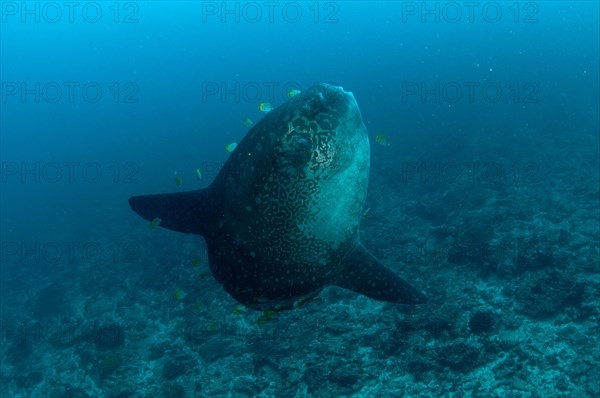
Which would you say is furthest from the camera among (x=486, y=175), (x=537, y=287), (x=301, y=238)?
(x=486, y=175)

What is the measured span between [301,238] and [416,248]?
9921 millimetres

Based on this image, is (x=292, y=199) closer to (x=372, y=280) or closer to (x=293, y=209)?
(x=293, y=209)

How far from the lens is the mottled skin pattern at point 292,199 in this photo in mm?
3229

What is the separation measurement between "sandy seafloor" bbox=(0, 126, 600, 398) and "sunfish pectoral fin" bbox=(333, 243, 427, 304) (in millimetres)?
2203

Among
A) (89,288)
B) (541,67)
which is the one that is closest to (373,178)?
(89,288)

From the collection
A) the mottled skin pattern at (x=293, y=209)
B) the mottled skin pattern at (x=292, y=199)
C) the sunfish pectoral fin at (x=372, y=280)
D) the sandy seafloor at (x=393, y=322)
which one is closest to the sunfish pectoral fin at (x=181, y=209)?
the mottled skin pattern at (x=293, y=209)

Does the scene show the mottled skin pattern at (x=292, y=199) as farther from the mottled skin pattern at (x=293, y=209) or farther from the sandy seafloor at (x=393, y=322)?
the sandy seafloor at (x=393, y=322)

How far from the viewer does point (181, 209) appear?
4164 millimetres

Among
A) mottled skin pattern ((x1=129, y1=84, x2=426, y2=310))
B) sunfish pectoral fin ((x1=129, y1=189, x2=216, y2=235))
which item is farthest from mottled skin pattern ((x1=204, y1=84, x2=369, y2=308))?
sunfish pectoral fin ((x1=129, y1=189, x2=216, y2=235))

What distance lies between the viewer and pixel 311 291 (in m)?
3.82

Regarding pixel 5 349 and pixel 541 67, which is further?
pixel 541 67

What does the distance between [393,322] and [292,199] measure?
23.9 feet

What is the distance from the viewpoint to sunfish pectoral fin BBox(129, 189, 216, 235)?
159 inches

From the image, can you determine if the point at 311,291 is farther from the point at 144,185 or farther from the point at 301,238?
the point at 144,185
